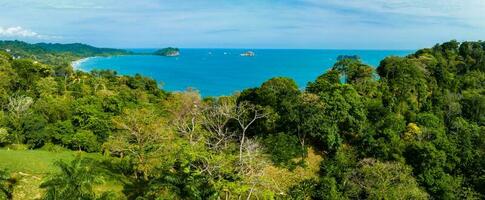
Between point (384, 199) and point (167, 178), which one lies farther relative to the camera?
point (384, 199)

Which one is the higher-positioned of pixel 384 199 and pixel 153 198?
A: pixel 153 198

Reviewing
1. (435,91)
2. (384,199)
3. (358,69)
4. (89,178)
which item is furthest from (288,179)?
(435,91)

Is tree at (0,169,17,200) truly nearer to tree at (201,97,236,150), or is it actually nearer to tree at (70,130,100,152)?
tree at (201,97,236,150)

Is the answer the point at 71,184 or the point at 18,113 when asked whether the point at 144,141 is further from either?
the point at 18,113

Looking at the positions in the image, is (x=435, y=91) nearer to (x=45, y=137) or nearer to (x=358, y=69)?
(x=358, y=69)

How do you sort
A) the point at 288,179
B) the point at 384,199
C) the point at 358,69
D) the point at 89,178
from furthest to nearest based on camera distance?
1. the point at 358,69
2. the point at 288,179
3. the point at 384,199
4. the point at 89,178

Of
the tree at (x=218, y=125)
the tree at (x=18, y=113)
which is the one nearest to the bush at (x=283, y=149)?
the tree at (x=218, y=125)

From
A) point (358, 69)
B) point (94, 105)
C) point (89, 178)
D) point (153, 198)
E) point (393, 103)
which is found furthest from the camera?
point (358, 69)

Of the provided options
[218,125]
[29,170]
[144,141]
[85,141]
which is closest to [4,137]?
[85,141]

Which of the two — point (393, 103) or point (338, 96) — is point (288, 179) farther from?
point (393, 103)
